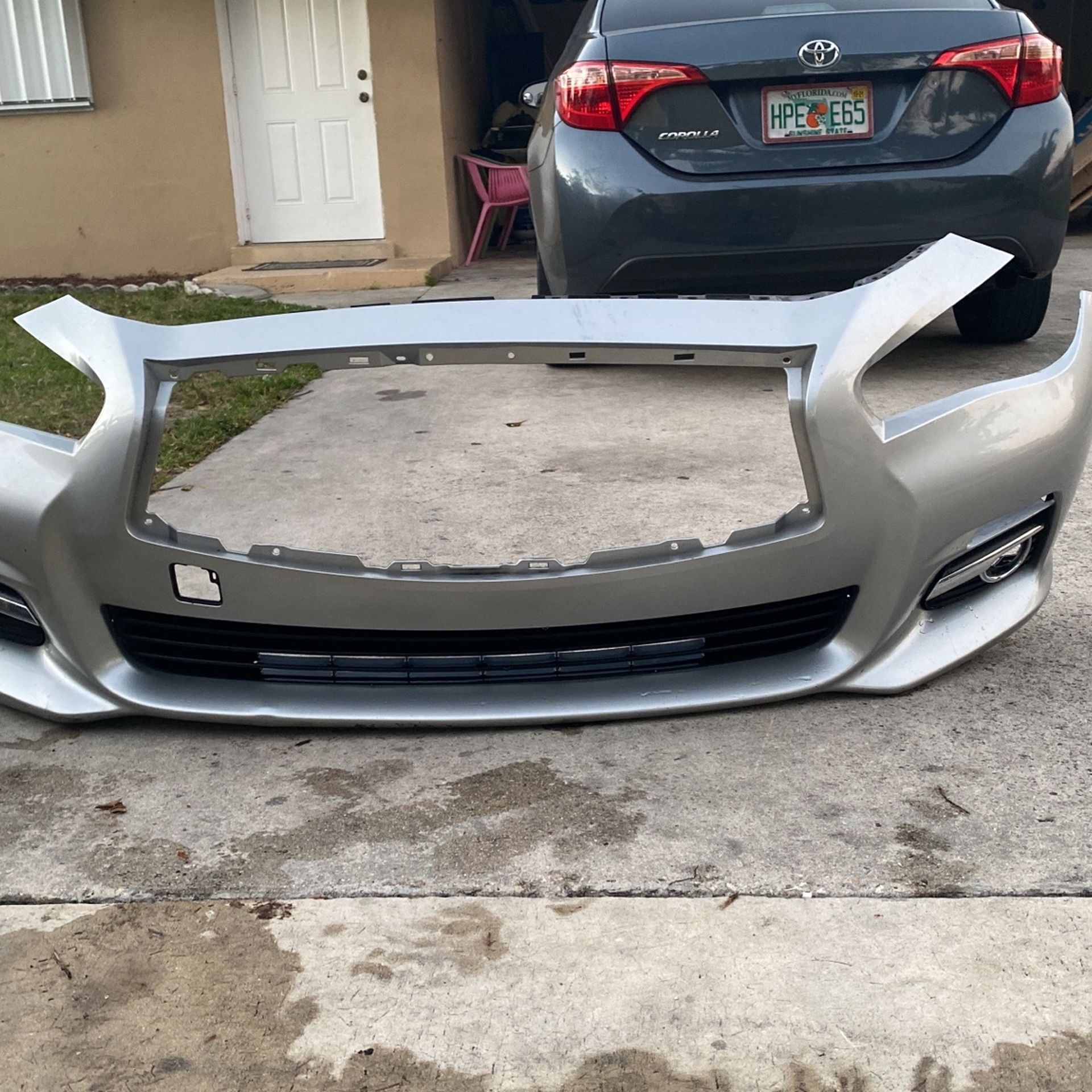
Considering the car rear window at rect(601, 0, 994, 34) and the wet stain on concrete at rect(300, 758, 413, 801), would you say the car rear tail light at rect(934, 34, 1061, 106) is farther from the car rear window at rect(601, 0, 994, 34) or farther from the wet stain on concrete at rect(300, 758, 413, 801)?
the wet stain on concrete at rect(300, 758, 413, 801)

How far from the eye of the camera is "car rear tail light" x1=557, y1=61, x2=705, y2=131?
407 centimetres

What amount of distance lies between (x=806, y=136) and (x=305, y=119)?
20.0 feet

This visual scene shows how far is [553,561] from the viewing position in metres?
2.11

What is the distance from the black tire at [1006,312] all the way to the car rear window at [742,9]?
112 centimetres

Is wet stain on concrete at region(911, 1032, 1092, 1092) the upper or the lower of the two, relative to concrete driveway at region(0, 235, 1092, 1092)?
upper

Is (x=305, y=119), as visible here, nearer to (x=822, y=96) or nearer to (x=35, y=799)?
(x=822, y=96)

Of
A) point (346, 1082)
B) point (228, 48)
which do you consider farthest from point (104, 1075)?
point (228, 48)

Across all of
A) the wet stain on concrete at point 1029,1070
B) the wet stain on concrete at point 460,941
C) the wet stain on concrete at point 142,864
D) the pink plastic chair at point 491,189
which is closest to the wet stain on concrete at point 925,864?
the wet stain on concrete at point 1029,1070

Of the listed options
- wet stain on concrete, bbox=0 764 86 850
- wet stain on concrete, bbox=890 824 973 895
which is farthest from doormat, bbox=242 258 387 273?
wet stain on concrete, bbox=890 824 973 895

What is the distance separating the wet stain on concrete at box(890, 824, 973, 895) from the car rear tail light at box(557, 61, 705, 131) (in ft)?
9.55

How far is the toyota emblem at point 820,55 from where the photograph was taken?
4035mm

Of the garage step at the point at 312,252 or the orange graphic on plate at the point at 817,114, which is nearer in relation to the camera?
the orange graphic on plate at the point at 817,114

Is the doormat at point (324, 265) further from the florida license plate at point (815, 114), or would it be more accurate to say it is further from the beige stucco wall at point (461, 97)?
the florida license plate at point (815, 114)

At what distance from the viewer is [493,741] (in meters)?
2.17
